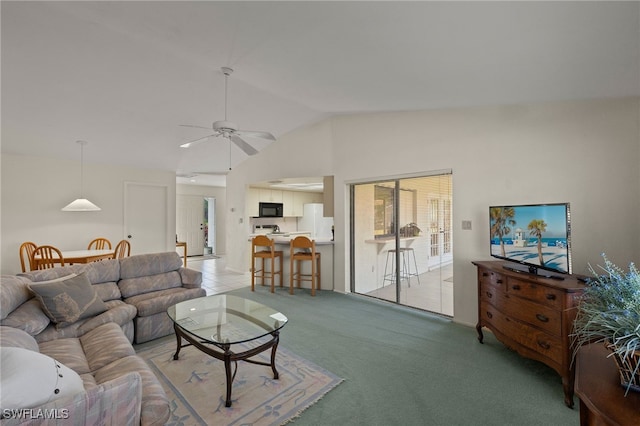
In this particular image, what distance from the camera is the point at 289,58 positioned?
2.55 m

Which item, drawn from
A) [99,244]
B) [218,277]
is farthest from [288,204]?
[99,244]

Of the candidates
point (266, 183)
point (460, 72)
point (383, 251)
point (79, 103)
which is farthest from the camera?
point (266, 183)

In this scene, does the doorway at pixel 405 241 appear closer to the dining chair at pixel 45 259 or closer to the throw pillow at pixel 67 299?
the throw pillow at pixel 67 299

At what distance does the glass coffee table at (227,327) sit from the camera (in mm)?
2143

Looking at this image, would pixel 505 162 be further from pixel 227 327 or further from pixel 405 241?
pixel 227 327

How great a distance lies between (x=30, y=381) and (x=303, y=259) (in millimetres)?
3911

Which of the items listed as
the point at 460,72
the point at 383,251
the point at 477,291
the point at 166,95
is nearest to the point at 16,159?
the point at 166,95

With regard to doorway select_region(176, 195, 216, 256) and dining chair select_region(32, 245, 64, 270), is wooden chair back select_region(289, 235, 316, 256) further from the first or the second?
doorway select_region(176, 195, 216, 256)

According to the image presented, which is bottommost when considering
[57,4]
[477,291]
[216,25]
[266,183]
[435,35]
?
[477,291]

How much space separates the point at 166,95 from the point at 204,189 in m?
5.99

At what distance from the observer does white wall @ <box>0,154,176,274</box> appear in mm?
4801

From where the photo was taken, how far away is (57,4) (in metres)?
2.19

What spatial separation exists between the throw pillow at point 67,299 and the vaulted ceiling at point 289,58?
7.23ft

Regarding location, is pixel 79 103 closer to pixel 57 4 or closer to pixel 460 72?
pixel 57 4
